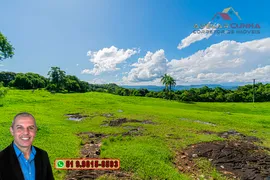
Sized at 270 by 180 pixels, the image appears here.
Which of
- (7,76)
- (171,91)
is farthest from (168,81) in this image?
(7,76)

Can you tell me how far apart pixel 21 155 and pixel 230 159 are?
1170 cm

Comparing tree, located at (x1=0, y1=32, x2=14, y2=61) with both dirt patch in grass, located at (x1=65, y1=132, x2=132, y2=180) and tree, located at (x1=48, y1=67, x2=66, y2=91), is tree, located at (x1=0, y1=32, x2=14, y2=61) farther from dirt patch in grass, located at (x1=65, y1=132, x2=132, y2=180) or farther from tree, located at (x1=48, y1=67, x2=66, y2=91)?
tree, located at (x1=48, y1=67, x2=66, y2=91)

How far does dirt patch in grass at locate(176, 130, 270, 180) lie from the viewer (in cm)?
1001

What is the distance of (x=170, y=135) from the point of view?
696 inches

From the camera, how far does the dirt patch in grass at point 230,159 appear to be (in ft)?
32.8

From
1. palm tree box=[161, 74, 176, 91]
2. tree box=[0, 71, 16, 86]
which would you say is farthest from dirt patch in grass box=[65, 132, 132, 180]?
tree box=[0, 71, 16, 86]

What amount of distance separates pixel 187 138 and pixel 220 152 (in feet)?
13.1

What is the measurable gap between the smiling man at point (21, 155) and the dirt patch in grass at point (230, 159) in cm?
813

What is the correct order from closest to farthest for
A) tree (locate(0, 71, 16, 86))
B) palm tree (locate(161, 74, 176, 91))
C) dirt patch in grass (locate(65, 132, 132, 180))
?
dirt patch in grass (locate(65, 132, 132, 180)) < palm tree (locate(161, 74, 176, 91)) < tree (locate(0, 71, 16, 86))

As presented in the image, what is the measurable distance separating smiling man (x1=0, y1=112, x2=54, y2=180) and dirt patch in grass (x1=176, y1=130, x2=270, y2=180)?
26.7 ft

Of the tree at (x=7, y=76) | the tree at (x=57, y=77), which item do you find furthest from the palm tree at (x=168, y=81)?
the tree at (x=7, y=76)

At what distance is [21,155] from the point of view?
353cm

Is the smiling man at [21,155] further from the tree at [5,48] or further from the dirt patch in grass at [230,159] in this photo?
the tree at [5,48]

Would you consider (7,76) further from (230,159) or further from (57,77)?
(230,159)
